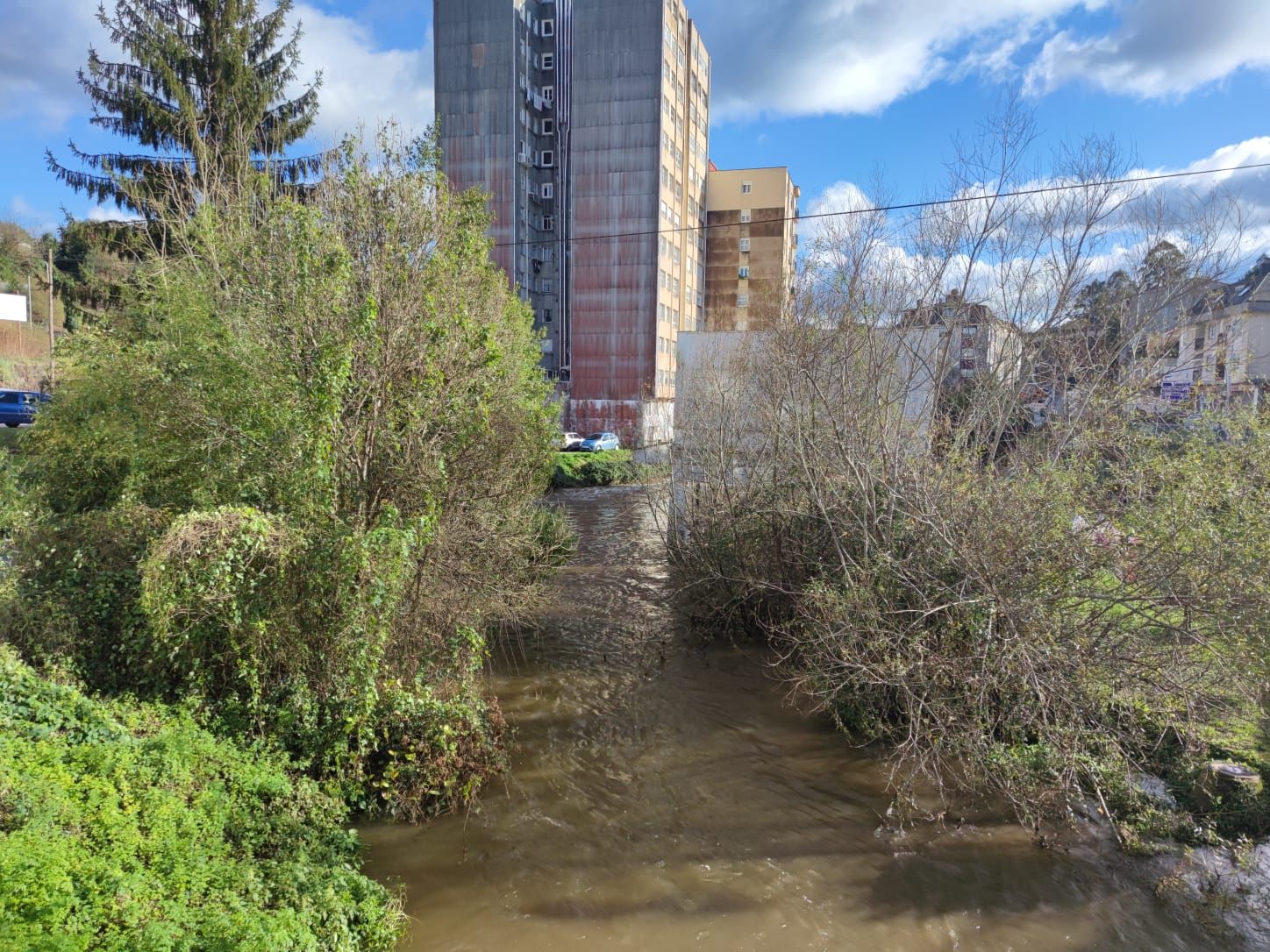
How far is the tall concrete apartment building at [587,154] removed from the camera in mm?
44812

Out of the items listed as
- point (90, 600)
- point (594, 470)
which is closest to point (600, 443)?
point (594, 470)

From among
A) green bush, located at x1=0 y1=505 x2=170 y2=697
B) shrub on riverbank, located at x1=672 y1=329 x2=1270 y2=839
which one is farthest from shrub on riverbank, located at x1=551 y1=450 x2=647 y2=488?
green bush, located at x1=0 y1=505 x2=170 y2=697

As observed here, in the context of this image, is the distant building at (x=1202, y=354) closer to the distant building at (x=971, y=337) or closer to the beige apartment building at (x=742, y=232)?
the distant building at (x=971, y=337)

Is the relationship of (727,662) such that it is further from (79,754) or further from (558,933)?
(79,754)

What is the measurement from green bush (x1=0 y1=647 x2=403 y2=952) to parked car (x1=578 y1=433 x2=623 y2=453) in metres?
31.0

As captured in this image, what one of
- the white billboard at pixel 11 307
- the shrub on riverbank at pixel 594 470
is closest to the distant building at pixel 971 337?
the shrub on riverbank at pixel 594 470

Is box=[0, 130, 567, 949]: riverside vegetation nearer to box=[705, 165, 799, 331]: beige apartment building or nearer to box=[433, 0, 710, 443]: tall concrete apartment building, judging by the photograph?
box=[433, 0, 710, 443]: tall concrete apartment building

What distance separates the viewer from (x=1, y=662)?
5812 mm

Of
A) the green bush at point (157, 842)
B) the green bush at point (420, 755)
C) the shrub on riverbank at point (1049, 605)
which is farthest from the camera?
the shrub on riverbank at point (1049, 605)

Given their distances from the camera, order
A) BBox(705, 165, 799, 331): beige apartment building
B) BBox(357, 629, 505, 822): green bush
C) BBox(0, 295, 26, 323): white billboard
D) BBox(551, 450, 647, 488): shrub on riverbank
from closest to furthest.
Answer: BBox(357, 629, 505, 822): green bush < BBox(551, 450, 647, 488): shrub on riverbank < BBox(0, 295, 26, 323): white billboard < BBox(705, 165, 799, 331): beige apartment building

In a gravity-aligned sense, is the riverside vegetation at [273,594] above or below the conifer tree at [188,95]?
below

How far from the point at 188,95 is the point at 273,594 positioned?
1383 centimetres

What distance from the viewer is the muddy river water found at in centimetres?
599

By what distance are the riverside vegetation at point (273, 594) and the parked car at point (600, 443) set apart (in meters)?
27.7
